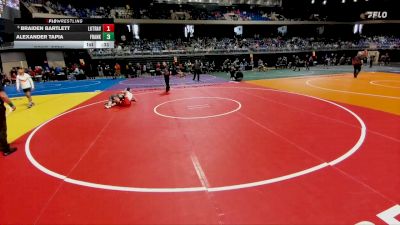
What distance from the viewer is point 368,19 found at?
44625mm

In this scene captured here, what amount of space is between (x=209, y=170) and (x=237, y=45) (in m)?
33.6

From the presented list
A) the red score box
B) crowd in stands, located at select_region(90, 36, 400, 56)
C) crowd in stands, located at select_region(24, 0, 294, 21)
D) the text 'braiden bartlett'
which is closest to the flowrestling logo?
crowd in stands, located at select_region(90, 36, 400, 56)

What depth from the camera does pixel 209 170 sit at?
17.2 ft

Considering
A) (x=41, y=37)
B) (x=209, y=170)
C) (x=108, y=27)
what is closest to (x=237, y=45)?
(x=108, y=27)

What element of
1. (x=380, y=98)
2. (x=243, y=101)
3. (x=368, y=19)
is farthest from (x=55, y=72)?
(x=368, y=19)

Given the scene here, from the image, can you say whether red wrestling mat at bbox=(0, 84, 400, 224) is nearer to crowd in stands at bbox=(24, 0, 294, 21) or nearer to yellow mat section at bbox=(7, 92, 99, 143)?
yellow mat section at bbox=(7, 92, 99, 143)

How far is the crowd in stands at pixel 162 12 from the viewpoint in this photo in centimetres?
3212

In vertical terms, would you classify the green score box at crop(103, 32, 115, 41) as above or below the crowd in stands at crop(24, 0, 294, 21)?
below

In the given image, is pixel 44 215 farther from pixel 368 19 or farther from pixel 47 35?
pixel 368 19
